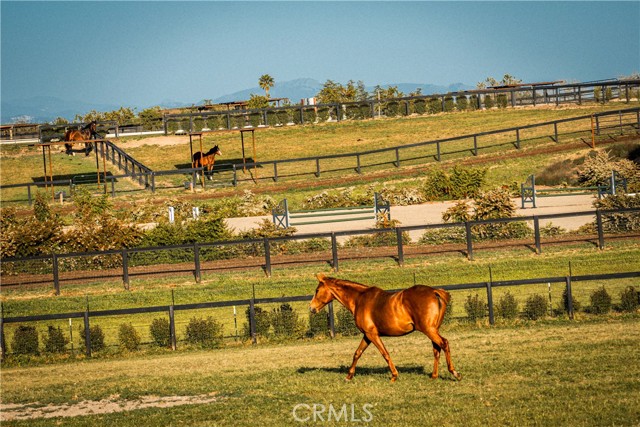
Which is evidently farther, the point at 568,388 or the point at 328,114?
the point at 328,114

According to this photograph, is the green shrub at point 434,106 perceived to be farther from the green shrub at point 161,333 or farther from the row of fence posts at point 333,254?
the green shrub at point 161,333

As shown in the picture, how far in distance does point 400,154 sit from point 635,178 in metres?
18.1

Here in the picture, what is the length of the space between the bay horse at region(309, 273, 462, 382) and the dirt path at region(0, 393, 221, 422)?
2657 mm

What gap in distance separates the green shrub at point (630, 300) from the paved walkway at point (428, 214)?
40.3 ft

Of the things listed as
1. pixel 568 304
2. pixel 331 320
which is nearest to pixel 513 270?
pixel 568 304

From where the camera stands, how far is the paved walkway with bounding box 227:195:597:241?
34625 mm

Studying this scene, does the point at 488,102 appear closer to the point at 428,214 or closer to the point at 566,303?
the point at 428,214

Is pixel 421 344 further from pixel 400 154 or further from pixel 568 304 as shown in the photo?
Answer: pixel 400 154

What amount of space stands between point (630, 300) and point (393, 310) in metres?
9.18

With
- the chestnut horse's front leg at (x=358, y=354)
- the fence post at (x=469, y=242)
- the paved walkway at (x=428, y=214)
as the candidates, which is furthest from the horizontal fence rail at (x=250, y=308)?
the paved walkway at (x=428, y=214)

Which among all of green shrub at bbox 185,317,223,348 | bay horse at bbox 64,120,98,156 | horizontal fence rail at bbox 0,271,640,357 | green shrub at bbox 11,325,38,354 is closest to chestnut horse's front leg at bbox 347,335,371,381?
horizontal fence rail at bbox 0,271,640,357

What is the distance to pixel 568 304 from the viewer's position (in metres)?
19.8

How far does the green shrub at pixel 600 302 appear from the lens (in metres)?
19.6

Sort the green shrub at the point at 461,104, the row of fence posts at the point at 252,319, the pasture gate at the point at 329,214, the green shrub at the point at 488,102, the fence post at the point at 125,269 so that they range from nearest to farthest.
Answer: the row of fence posts at the point at 252,319
the fence post at the point at 125,269
the pasture gate at the point at 329,214
the green shrub at the point at 488,102
the green shrub at the point at 461,104
